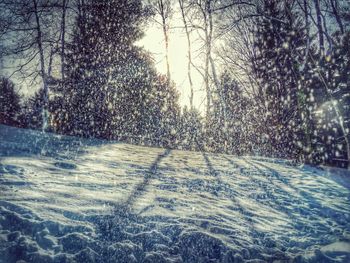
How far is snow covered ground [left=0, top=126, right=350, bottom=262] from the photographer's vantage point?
2.90 metres

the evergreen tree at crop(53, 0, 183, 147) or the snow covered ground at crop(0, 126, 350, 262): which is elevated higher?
the evergreen tree at crop(53, 0, 183, 147)

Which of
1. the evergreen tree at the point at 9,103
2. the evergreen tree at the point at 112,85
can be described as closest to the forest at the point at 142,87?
the evergreen tree at the point at 112,85

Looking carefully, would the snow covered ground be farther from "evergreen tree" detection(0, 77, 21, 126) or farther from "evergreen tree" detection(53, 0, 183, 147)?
"evergreen tree" detection(0, 77, 21, 126)

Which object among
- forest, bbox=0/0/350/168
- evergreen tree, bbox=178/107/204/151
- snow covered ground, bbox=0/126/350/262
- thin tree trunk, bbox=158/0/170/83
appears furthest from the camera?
thin tree trunk, bbox=158/0/170/83

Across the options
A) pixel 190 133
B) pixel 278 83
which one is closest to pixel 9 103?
pixel 190 133

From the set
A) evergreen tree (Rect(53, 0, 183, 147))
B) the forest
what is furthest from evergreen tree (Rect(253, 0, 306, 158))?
evergreen tree (Rect(53, 0, 183, 147))

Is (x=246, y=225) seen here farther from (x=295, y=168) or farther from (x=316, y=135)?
(x=316, y=135)

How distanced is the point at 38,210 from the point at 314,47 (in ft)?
51.1

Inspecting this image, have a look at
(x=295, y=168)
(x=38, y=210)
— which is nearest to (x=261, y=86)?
(x=295, y=168)

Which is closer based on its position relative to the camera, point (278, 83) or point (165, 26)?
point (278, 83)

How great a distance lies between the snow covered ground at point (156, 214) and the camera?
114 inches

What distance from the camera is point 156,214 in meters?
3.81

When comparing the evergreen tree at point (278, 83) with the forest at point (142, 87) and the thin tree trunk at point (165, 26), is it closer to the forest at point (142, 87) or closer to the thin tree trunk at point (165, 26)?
the forest at point (142, 87)

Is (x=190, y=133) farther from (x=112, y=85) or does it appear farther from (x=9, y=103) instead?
(x=9, y=103)
